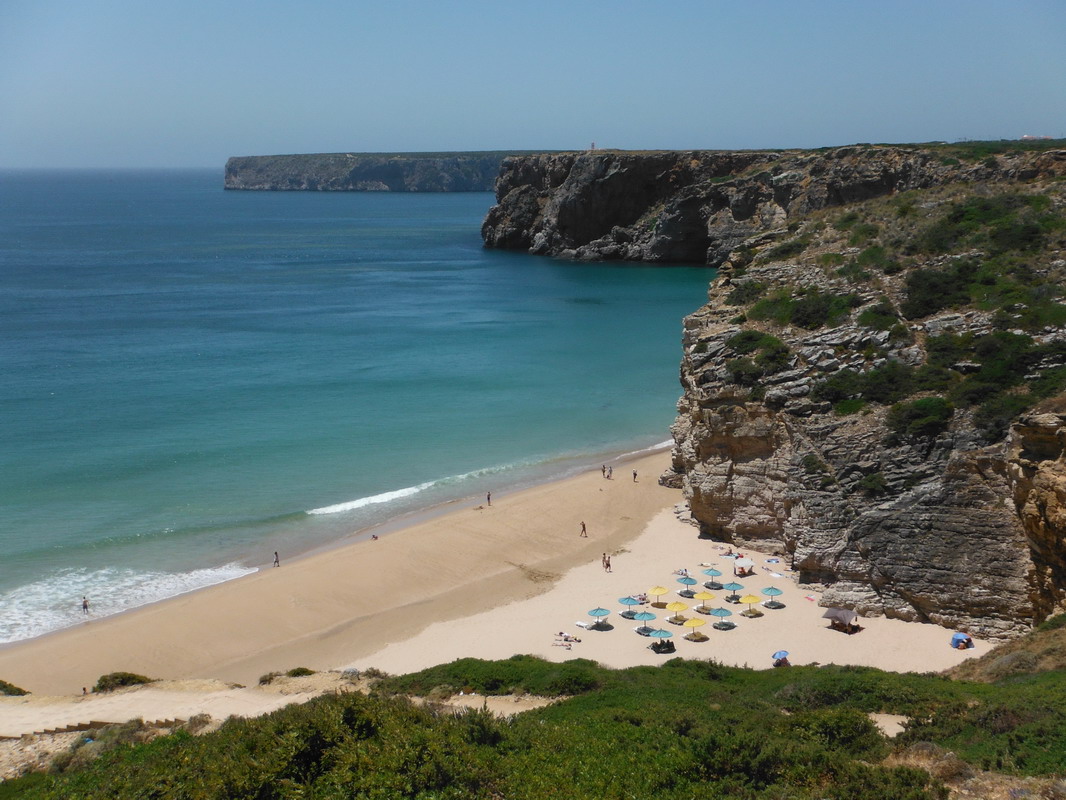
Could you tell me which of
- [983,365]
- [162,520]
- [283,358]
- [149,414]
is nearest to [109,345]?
[283,358]

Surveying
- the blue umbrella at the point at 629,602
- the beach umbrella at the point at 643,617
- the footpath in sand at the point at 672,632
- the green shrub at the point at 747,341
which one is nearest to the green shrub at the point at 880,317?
the green shrub at the point at 747,341

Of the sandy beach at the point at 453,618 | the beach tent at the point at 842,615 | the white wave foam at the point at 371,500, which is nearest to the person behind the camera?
the sandy beach at the point at 453,618

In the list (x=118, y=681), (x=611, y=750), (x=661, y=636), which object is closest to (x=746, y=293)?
(x=661, y=636)

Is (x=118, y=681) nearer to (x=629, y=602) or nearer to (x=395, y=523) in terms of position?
(x=395, y=523)

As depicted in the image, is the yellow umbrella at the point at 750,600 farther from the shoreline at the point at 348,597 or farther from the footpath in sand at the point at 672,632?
the shoreline at the point at 348,597

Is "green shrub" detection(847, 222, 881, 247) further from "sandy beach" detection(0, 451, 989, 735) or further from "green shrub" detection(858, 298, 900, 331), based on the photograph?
"sandy beach" detection(0, 451, 989, 735)

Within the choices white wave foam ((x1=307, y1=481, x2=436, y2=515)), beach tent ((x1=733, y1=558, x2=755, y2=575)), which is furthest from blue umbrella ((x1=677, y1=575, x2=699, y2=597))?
white wave foam ((x1=307, y1=481, x2=436, y2=515))

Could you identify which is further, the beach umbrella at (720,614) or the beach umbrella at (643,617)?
the beach umbrella at (643,617)
